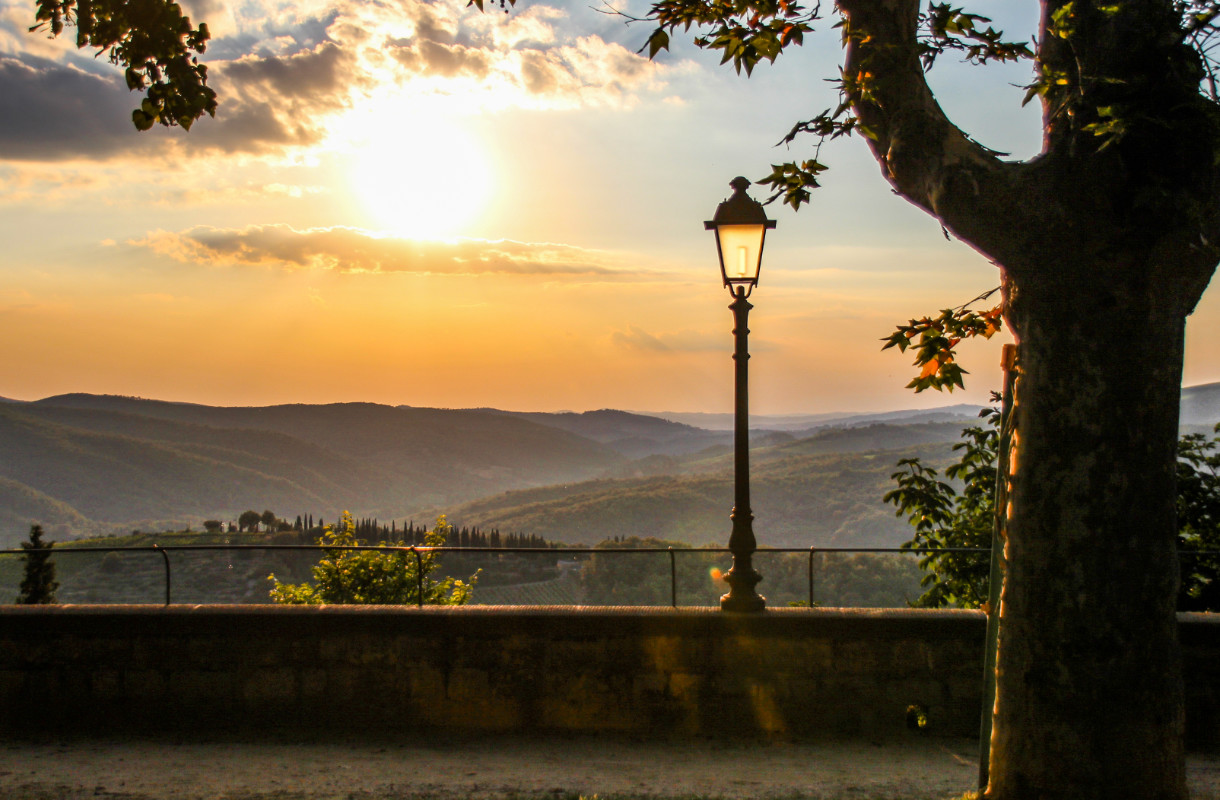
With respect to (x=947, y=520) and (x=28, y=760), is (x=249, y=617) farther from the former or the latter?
(x=947, y=520)

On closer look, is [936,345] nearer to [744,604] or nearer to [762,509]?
[744,604]

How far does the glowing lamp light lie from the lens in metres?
7.54

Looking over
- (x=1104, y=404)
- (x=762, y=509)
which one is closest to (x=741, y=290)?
(x=1104, y=404)

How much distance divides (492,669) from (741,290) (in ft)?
12.6

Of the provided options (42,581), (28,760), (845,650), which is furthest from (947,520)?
(42,581)

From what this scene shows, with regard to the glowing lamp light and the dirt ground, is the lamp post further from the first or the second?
the dirt ground

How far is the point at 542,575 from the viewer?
32.0ft

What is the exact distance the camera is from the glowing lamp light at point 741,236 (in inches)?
297

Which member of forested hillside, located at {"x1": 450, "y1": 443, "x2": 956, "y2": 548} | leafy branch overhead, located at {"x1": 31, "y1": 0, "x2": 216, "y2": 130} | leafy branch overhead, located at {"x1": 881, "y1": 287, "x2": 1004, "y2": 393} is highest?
leafy branch overhead, located at {"x1": 31, "y1": 0, "x2": 216, "y2": 130}

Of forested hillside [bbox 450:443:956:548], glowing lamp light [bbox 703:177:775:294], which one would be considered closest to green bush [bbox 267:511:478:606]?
glowing lamp light [bbox 703:177:775:294]

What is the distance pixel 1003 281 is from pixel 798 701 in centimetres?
400

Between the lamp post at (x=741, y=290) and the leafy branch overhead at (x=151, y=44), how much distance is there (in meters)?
4.06

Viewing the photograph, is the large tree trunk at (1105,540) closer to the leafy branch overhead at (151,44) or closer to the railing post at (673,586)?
the railing post at (673,586)

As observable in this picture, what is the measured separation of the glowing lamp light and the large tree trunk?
3184 mm
